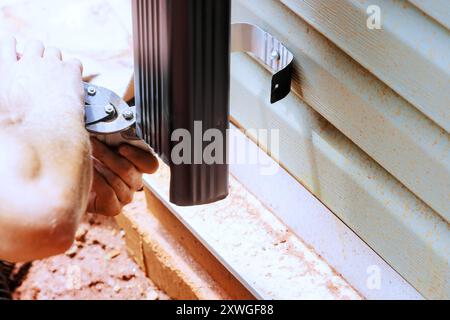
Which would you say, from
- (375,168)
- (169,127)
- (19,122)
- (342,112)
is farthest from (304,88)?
(19,122)

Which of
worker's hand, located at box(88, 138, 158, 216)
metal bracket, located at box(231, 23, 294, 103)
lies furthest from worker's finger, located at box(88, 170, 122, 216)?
metal bracket, located at box(231, 23, 294, 103)

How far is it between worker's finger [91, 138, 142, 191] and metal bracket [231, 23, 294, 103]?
0.33m

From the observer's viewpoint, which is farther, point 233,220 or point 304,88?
point 233,220

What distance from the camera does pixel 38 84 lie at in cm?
141

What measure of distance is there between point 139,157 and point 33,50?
33 centimetres

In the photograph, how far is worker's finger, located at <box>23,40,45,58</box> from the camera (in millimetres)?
1474

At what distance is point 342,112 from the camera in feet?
5.54

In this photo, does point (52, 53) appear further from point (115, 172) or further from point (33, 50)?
point (115, 172)

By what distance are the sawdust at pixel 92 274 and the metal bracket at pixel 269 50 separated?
34.9 inches

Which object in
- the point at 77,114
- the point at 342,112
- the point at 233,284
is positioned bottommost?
the point at 233,284

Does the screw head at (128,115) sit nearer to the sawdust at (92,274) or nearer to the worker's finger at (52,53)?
the worker's finger at (52,53)

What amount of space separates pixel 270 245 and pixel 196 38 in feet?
2.49

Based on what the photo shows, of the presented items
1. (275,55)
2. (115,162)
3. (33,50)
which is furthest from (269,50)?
(33,50)

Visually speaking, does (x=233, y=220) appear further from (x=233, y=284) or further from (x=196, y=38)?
(x=196, y=38)
